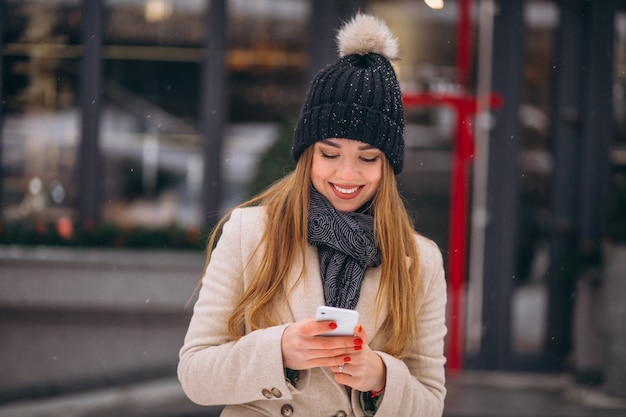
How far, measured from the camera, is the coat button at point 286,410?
7.36ft

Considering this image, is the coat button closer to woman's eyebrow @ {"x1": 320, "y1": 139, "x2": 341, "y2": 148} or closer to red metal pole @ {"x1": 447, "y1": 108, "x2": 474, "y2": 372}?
woman's eyebrow @ {"x1": 320, "y1": 139, "x2": 341, "y2": 148}

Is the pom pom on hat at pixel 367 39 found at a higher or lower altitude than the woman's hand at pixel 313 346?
higher

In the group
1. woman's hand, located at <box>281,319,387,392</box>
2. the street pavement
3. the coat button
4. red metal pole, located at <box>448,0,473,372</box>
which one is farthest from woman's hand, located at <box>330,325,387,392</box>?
red metal pole, located at <box>448,0,473,372</box>

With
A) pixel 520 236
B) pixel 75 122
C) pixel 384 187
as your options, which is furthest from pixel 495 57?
pixel 384 187

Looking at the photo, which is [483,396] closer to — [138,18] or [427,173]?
[427,173]

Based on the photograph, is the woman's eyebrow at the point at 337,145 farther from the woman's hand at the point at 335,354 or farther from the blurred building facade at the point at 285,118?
the blurred building facade at the point at 285,118

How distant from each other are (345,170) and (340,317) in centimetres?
54

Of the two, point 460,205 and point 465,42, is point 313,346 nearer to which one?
point 460,205

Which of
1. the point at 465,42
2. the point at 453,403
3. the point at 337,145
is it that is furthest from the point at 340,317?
the point at 465,42

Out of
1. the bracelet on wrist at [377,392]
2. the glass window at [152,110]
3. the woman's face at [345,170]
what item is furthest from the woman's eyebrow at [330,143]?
the glass window at [152,110]

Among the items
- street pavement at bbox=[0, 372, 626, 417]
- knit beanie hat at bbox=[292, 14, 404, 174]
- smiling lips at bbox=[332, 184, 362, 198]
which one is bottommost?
street pavement at bbox=[0, 372, 626, 417]

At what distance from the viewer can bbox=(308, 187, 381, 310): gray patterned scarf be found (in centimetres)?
225

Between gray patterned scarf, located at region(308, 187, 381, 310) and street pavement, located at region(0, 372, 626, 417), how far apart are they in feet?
11.5

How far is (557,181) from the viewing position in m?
6.52
